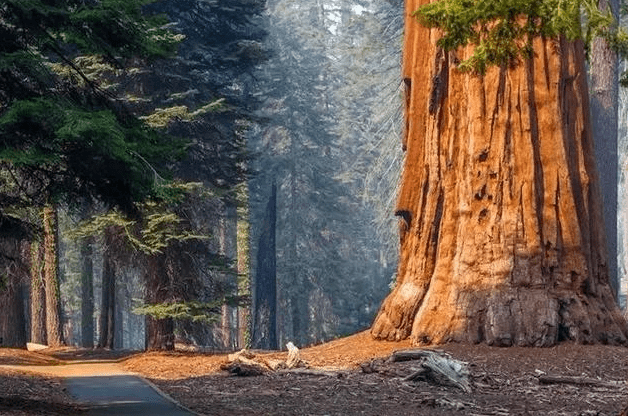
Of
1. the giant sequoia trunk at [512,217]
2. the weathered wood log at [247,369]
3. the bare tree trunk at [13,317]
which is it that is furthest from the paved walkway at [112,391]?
the bare tree trunk at [13,317]

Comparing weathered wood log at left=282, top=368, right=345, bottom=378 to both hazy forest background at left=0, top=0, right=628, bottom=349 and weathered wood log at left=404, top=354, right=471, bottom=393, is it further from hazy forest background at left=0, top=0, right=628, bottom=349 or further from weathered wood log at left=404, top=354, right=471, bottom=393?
hazy forest background at left=0, top=0, right=628, bottom=349

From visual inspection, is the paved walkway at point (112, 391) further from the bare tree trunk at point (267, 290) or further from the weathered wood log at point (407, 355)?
the bare tree trunk at point (267, 290)

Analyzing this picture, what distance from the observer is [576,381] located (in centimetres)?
1453

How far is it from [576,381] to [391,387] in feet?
8.31

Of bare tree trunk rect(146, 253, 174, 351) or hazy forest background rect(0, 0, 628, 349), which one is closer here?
bare tree trunk rect(146, 253, 174, 351)

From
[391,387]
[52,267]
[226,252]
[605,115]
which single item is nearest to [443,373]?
[391,387]

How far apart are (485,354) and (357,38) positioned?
70.3 m

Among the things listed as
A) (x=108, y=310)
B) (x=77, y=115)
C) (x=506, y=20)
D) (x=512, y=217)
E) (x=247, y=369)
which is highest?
(x=506, y=20)

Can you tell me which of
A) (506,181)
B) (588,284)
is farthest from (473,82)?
(588,284)

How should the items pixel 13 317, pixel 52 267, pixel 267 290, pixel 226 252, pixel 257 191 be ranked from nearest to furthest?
pixel 13 317 → pixel 52 267 → pixel 267 290 → pixel 257 191 → pixel 226 252

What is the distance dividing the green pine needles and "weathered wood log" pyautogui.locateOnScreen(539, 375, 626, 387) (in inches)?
206

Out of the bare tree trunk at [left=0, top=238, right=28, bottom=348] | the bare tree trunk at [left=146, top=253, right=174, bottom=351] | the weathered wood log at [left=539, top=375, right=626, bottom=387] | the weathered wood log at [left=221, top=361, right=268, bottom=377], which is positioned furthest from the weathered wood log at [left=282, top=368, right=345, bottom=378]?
the bare tree trunk at [left=0, top=238, right=28, bottom=348]

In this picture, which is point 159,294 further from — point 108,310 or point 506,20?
point 506,20

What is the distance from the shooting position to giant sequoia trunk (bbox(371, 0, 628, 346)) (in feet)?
55.6
